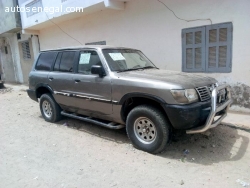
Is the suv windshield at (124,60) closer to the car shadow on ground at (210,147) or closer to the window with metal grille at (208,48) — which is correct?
the car shadow on ground at (210,147)

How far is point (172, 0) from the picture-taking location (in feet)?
20.7

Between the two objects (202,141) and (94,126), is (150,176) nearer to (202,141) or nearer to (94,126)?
(202,141)

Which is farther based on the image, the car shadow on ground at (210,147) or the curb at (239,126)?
the curb at (239,126)

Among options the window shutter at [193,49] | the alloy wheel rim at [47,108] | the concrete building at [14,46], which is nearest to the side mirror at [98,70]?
the alloy wheel rim at [47,108]

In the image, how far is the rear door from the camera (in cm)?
466

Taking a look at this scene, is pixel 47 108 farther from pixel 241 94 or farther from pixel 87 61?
pixel 241 94

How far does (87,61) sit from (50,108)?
6.16 ft

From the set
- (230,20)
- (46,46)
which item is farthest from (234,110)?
(46,46)

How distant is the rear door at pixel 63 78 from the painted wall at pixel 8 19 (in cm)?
896

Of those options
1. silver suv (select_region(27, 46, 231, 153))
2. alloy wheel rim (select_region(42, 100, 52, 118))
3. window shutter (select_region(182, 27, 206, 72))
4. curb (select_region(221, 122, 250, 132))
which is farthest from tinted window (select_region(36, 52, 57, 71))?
curb (select_region(221, 122, 250, 132))

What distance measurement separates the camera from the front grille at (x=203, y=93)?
327cm

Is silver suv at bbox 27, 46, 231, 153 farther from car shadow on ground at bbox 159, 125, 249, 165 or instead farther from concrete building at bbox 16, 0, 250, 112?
concrete building at bbox 16, 0, 250, 112

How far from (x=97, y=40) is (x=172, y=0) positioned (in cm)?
373

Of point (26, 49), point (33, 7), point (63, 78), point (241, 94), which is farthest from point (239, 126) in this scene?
point (26, 49)
